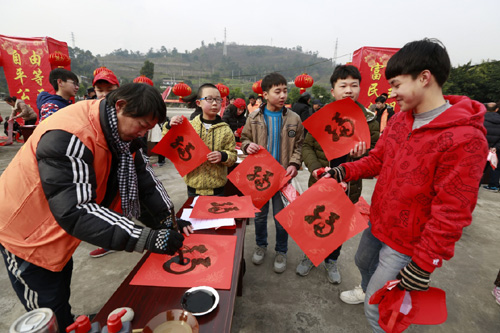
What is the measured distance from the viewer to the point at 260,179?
2.16 m

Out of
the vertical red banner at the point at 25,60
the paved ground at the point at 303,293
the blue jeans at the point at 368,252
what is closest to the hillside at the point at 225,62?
the vertical red banner at the point at 25,60

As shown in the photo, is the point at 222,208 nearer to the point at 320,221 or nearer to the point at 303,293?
the point at 320,221

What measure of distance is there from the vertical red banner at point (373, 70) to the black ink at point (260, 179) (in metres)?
6.25

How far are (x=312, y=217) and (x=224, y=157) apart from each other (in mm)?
994

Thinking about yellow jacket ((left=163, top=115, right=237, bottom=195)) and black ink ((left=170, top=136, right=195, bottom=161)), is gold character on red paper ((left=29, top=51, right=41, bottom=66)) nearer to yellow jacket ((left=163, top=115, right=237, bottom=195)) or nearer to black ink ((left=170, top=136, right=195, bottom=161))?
yellow jacket ((left=163, top=115, right=237, bottom=195))

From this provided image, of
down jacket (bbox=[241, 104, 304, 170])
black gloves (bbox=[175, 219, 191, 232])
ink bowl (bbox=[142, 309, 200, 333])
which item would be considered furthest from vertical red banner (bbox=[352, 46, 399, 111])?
ink bowl (bbox=[142, 309, 200, 333])

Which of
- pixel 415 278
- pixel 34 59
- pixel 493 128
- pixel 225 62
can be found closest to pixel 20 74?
pixel 34 59

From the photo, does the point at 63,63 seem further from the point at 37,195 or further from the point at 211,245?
the point at 211,245

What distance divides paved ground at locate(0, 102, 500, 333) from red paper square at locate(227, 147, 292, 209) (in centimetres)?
87

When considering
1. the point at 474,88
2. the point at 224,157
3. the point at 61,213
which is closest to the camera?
the point at 61,213

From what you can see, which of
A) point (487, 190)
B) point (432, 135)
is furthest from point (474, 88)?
point (432, 135)

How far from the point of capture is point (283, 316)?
1995mm

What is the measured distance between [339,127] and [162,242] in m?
1.54

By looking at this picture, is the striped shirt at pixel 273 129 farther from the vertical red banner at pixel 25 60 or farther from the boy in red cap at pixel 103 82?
the vertical red banner at pixel 25 60
